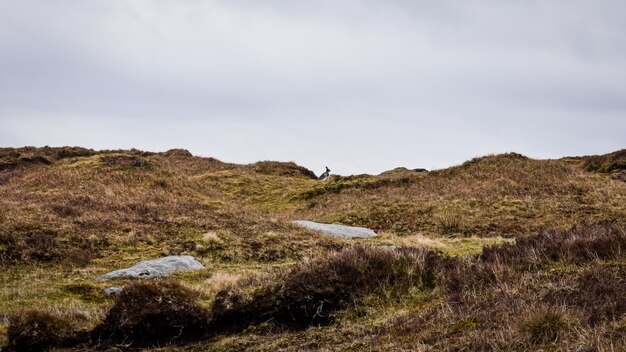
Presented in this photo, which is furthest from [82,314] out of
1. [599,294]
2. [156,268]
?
[599,294]

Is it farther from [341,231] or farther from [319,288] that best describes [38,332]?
[341,231]

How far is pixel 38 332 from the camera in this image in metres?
9.10

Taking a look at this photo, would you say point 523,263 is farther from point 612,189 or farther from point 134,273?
point 612,189

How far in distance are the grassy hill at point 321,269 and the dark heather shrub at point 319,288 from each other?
0.03 metres

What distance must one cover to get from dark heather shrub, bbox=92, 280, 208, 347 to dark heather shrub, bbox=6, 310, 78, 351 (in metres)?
0.51

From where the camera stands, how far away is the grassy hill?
7.04 meters

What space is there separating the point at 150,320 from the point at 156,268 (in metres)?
8.27

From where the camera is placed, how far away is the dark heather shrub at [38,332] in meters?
9.01

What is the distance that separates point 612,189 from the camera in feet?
126

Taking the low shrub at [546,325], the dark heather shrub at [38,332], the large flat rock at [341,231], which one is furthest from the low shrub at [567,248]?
the large flat rock at [341,231]

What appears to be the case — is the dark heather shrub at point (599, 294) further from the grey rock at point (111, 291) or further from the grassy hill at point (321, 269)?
the grey rock at point (111, 291)

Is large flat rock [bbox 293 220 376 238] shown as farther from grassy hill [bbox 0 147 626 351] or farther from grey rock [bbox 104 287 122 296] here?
grey rock [bbox 104 287 122 296]

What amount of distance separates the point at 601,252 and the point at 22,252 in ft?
61.8

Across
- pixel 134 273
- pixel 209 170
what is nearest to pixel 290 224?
pixel 134 273
